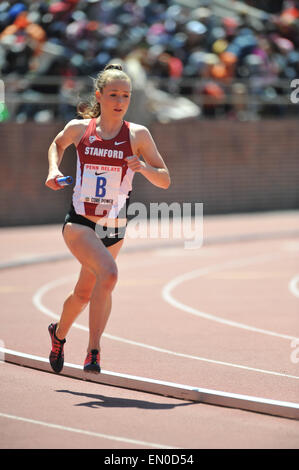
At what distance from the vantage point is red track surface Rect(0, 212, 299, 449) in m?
5.91

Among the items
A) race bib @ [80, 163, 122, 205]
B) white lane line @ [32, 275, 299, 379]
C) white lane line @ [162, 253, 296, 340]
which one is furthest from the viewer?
white lane line @ [162, 253, 296, 340]

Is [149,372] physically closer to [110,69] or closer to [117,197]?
[117,197]

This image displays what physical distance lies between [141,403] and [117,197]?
155 cm

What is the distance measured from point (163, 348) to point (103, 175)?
7.90 ft

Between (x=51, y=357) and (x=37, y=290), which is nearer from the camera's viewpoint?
(x=51, y=357)

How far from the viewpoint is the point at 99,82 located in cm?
715

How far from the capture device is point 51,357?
24.0 feet

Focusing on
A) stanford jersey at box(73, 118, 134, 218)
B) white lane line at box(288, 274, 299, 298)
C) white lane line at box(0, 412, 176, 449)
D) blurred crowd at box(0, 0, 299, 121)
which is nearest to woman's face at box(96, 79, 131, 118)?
stanford jersey at box(73, 118, 134, 218)

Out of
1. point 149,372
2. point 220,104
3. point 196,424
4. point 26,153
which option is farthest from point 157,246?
point 196,424

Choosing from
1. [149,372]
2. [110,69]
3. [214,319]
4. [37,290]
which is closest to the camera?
[110,69]
